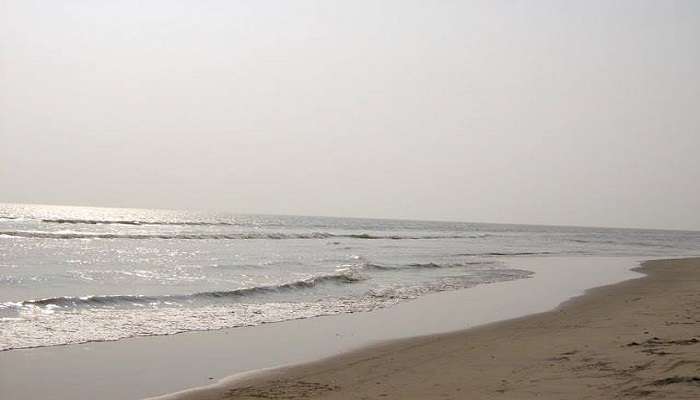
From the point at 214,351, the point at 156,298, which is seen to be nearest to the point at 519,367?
the point at 214,351

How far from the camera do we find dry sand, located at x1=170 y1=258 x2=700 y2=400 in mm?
6754

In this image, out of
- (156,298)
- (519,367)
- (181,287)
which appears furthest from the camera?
(181,287)

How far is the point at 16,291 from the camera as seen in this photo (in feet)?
49.2

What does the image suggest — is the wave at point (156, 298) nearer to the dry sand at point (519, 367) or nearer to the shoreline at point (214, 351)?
the shoreline at point (214, 351)

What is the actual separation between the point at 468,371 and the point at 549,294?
11.4 metres

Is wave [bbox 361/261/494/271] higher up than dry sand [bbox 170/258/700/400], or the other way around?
dry sand [bbox 170/258/700/400]

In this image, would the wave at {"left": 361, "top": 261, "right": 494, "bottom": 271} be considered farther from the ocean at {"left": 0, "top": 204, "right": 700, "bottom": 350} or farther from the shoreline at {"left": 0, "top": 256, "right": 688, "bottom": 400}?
the shoreline at {"left": 0, "top": 256, "right": 688, "bottom": 400}

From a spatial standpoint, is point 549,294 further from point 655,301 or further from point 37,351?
point 37,351

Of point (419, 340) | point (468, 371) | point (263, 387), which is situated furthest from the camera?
point (419, 340)

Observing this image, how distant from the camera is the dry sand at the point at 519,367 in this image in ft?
22.2

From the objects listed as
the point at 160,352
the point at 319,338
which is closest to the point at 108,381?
the point at 160,352

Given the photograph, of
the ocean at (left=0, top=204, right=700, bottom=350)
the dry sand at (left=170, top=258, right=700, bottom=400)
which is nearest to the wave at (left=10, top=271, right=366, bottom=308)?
the ocean at (left=0, top=204, right=700, bottom=350)

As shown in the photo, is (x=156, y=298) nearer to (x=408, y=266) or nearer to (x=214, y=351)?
(x=214, y=351)

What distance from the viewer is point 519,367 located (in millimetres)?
8070
